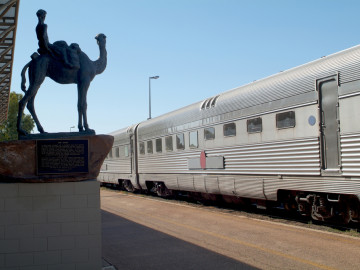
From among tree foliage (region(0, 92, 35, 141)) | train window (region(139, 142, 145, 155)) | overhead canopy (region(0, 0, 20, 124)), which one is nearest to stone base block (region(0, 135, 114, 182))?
overhead canopy (region(0, 0, 20, 124))

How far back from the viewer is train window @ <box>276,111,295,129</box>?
10.8 meters

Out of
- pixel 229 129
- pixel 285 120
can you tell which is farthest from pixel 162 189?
pixel 285 120

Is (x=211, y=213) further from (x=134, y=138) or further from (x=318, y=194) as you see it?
(x=134, y=138)

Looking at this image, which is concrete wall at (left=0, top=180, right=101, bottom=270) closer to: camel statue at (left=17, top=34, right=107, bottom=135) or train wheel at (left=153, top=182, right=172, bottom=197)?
camel statue at (left=17, top=34, right=107, bottom=135)

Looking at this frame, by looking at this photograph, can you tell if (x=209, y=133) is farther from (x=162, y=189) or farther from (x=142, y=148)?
(x=142, y=148)

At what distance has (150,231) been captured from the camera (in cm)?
1015

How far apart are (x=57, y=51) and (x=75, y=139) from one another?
145cm

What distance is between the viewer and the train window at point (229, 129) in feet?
43.1

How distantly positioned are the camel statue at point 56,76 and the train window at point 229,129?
6491mm

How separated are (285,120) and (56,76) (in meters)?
6.02

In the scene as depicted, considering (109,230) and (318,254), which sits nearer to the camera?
(318,254)

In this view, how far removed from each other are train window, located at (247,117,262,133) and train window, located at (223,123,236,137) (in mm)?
761

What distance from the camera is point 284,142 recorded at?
11.0 m

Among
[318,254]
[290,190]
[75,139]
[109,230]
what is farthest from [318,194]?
[75,139]
